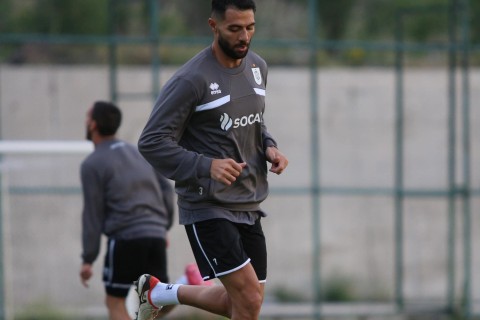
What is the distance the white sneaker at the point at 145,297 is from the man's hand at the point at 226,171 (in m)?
1.38

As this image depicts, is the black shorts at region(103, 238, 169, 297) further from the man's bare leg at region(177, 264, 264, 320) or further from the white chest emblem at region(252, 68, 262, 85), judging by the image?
the white chest emblem at region(252, 68, 262, 85)

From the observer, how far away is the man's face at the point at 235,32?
6.19 m

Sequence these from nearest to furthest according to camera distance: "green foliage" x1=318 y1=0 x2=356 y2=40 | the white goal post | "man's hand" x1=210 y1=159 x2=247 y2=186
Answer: "man's hand" x1=210 y1=159 x2=247 y2=186 < the white goal post < "green foliage" x1=318 y1=0 x2=356 y2=40

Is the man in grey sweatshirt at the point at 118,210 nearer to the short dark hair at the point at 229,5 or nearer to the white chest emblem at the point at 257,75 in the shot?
the white chest emblem at the point at 257,75

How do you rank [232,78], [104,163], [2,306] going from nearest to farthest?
[232,78]
[104,163]
[2,306]

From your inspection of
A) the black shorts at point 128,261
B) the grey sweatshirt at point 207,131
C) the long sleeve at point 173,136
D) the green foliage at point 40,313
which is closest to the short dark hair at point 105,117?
the black shorts at point 128,261

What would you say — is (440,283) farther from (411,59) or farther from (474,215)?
(411,59)

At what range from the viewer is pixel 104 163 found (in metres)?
8.17

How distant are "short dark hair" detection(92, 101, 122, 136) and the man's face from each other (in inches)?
85.0

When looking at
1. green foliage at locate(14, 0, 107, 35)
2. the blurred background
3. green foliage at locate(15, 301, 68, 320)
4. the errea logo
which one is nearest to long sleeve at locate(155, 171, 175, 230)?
the errea logo

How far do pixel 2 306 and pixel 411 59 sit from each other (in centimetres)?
575

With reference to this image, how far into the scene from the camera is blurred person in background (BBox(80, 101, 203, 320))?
8.19 meters

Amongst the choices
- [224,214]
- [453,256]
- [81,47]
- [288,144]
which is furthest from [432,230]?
[224,214]

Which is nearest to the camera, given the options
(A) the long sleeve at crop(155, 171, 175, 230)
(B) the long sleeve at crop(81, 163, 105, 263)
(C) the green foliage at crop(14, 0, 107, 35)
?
(B) the long sleeve at crop(81, 163, 105, 263)
